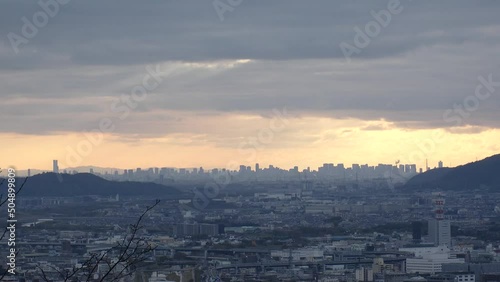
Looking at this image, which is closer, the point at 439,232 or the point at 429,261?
the point at 429,261

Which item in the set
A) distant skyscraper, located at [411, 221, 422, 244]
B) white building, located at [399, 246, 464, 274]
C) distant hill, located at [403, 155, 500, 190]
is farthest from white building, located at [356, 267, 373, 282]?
distant hill, located at [403, 155, 500, 190]

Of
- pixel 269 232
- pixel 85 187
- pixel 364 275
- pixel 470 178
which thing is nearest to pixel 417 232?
pixel 269 232

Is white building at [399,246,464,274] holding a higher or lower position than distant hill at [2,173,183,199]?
lower

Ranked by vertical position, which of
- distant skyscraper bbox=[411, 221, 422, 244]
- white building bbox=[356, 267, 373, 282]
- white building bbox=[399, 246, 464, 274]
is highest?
distant skyscraper bbox=[411, 221, 422, 244]

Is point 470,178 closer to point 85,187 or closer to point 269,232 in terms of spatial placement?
point 85,187

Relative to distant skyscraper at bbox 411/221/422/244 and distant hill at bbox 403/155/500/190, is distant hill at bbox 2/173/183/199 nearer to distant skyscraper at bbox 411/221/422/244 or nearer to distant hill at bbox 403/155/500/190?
distant hill at bbox 403/155/500/190

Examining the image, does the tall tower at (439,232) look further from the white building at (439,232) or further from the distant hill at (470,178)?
the distant hill at (470,178)

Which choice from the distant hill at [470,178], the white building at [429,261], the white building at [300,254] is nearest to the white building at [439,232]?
the white building at [300,254]
